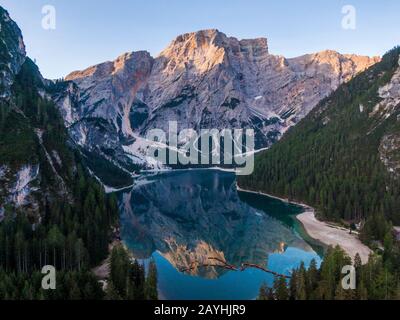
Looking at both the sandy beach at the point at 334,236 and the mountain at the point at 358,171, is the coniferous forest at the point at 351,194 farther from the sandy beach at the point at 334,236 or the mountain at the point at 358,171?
the sandy beach at the point at 334,236

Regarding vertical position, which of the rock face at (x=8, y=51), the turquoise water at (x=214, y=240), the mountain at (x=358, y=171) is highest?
the rock face at (x=8, y=51)

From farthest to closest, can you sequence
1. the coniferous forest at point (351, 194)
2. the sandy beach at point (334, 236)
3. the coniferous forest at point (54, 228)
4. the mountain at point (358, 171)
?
the mountain at point (358, 171), the sandy beach at point (334, 236), the coniferous forest at point (54, 228), the coniferous forest at point (351, 194)

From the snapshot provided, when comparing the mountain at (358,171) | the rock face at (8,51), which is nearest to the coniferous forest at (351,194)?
the mountain at (358,171)

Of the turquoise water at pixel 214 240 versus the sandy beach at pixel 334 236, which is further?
the sandy beach at pixel 334 236

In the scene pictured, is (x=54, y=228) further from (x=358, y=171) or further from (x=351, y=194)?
Answer: (x=358, y=171)

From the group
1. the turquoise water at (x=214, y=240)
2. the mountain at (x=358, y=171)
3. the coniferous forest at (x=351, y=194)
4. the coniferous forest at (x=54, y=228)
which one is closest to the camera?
the coniferous forest at (x=351, y=194)

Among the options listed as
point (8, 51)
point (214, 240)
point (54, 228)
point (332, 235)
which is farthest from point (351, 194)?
point (8, 51)

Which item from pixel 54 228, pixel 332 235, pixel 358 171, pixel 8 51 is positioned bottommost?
pixel 332 235
